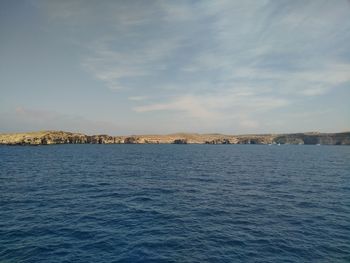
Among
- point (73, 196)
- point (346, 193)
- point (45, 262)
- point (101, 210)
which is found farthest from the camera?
point (346, 193)

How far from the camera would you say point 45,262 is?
932 inches

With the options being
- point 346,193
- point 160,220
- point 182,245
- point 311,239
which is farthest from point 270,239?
→ point 346,193

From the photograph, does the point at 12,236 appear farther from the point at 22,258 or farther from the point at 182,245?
the point at 182,245

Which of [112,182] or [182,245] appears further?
[112,182]

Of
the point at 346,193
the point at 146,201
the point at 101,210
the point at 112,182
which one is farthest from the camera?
the point at 112,182

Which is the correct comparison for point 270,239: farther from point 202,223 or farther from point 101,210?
point 101,210

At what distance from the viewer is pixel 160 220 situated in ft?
117

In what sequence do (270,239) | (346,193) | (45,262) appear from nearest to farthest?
(45,262) < (270,239) < (346,193)

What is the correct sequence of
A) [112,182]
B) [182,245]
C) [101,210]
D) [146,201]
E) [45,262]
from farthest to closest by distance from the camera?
1. [112,182]
2. [146,201]
3. [101,210]
4. [182,245]
5. [45,262]

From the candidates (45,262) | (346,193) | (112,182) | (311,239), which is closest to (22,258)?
(45,262)

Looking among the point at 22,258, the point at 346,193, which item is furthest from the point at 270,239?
the point at 346,193

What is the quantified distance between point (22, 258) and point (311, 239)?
30.2 metres

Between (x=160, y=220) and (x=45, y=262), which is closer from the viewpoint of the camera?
(x=45, y=262)

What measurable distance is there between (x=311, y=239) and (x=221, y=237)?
10.3 metres
